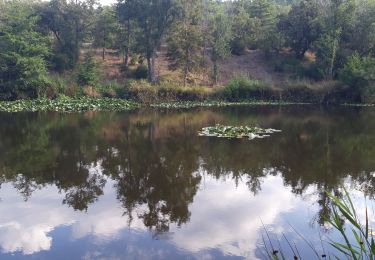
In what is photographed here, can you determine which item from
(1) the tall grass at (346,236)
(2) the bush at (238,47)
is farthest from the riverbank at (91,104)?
(1) the tall grass at (346,236)

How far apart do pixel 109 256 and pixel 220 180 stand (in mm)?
5133

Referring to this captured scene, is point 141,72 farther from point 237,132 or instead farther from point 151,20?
point 237,132

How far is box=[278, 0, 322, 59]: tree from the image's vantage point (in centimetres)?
4192

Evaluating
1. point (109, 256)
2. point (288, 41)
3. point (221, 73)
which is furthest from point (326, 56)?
point (109, 256)

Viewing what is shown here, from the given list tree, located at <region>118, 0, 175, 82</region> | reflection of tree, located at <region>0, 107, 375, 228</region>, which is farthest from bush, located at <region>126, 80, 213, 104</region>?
reflection of tree, located at <region>0, 107, 375, 228</region>

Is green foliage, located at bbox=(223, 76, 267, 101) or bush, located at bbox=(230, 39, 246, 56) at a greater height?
bush, located at bbox=(230, 39, 246, 56)

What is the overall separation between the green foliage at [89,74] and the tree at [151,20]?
4.80m

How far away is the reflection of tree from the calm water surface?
4 cm

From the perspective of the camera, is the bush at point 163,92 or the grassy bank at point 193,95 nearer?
the grassy bank at point 193,95

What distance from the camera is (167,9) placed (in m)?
36.1

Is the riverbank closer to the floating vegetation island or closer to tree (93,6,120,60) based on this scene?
tree (93,6,120,60)

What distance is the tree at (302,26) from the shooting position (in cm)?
4192

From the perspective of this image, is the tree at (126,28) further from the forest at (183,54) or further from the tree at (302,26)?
the tree at (302,26)

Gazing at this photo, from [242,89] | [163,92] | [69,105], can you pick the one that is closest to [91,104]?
[69,105]
